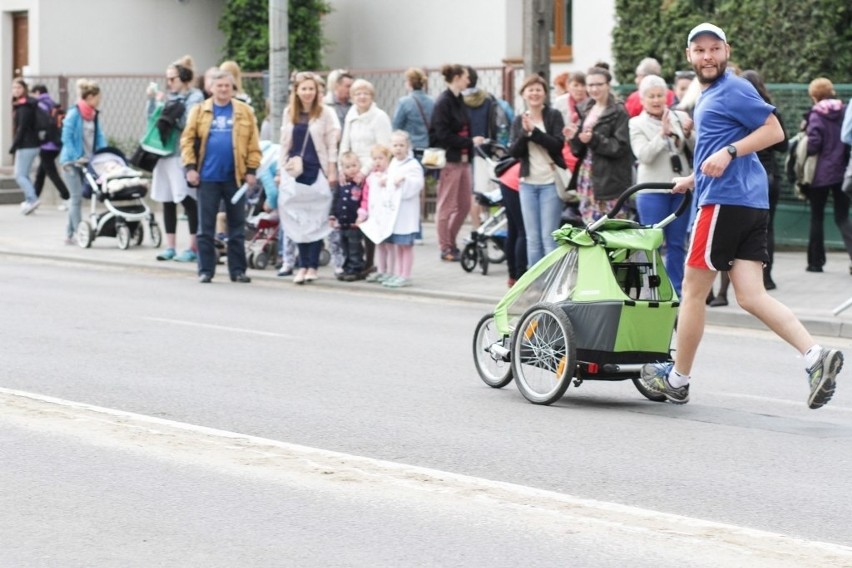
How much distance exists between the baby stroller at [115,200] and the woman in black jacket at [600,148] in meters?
6.91

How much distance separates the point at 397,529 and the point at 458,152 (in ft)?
39.7

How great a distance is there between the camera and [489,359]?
10.3 metres

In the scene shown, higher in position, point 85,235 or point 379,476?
point 85,235

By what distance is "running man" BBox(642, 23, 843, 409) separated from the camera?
8.74 meters

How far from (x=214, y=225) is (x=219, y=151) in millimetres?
766

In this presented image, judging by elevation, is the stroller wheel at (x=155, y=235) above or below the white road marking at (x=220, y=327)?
above

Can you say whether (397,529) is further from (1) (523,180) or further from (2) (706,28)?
(1) (523,180)

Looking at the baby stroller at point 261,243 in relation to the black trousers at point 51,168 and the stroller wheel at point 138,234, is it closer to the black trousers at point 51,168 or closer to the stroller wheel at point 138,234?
the stroller wheel at point 138,234

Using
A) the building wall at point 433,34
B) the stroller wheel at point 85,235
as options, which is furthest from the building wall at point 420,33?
the stroller wheel at point 85,235

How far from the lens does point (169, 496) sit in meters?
7.06

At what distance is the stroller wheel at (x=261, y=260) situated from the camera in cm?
1823

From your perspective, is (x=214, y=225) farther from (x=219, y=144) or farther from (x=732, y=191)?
(x=732, y=191)

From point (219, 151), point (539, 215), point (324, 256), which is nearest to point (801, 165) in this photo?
point (539, 215)

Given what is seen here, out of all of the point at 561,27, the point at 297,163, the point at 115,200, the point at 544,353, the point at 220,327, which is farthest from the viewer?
the point at 561,27
